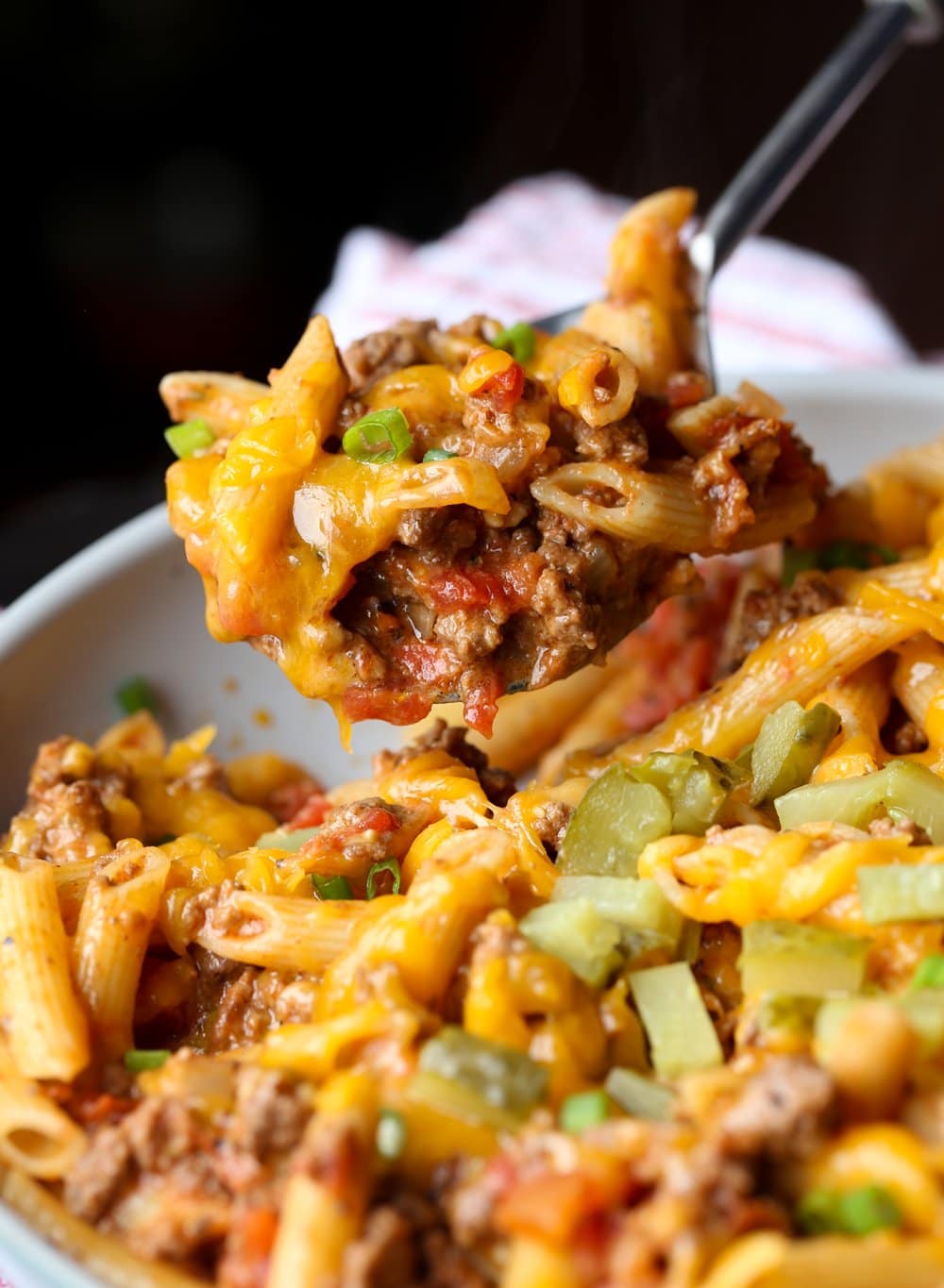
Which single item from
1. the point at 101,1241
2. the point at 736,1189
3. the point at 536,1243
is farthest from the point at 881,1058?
the point at 101,1241

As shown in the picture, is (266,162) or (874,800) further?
(266,162)

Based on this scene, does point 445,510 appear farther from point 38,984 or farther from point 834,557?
point 834,557

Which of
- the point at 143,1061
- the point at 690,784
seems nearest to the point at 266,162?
the point at 690,784

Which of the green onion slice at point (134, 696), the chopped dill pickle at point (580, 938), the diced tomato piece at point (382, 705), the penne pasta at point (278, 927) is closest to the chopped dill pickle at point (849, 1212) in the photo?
the chopped dill pickle at point (580, 938)

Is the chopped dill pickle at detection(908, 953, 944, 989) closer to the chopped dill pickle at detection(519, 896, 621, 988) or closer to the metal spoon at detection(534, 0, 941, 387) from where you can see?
the chopped dill pickle at detection(519, 896, 621, 988)

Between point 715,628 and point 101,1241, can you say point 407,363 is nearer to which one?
point 715,628

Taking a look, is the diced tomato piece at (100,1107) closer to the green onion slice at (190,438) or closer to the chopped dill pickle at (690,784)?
the chopped dill pickle at (690,784)

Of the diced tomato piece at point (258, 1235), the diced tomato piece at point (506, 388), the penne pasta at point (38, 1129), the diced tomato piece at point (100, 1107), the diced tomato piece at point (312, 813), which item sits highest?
the diced tomato piece at point (506, 388)
